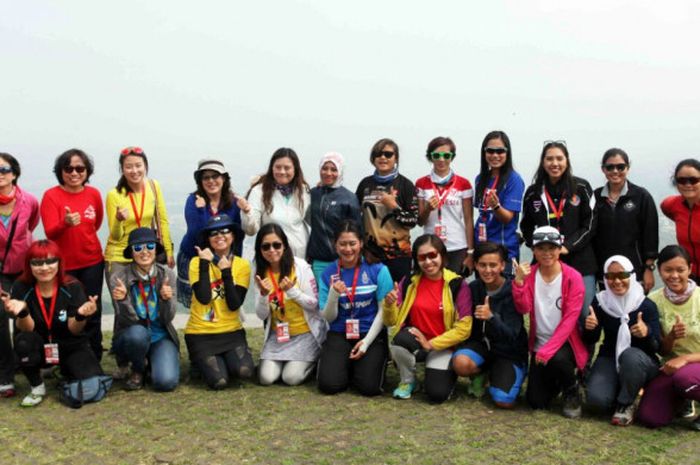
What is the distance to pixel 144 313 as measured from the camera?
687 cm

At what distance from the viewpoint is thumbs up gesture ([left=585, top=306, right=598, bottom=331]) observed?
5953mm

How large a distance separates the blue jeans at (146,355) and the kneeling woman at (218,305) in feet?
0.91

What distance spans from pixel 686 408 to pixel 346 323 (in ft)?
10.8

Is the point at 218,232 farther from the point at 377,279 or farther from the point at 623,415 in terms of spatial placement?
the point at 623,415

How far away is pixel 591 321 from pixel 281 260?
3.17 meters

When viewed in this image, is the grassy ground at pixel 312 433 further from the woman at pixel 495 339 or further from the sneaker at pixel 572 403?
the woman at pixel 495 339

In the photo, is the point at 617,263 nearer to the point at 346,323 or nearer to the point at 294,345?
the point at 346,323

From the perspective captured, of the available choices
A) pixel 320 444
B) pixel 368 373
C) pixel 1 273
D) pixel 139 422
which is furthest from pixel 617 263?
pixel 1 273

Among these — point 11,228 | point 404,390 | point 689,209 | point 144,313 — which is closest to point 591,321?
point 689,209

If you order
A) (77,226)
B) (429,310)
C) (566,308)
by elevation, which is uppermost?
(77,226)

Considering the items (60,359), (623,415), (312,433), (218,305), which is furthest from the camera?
(218,305)

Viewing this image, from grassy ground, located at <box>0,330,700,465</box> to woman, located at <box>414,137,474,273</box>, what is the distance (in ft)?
5.35

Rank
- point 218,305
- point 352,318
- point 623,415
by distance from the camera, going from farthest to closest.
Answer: point 218,305, point 352,318, point 623,415

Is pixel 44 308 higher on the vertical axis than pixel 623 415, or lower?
higher
